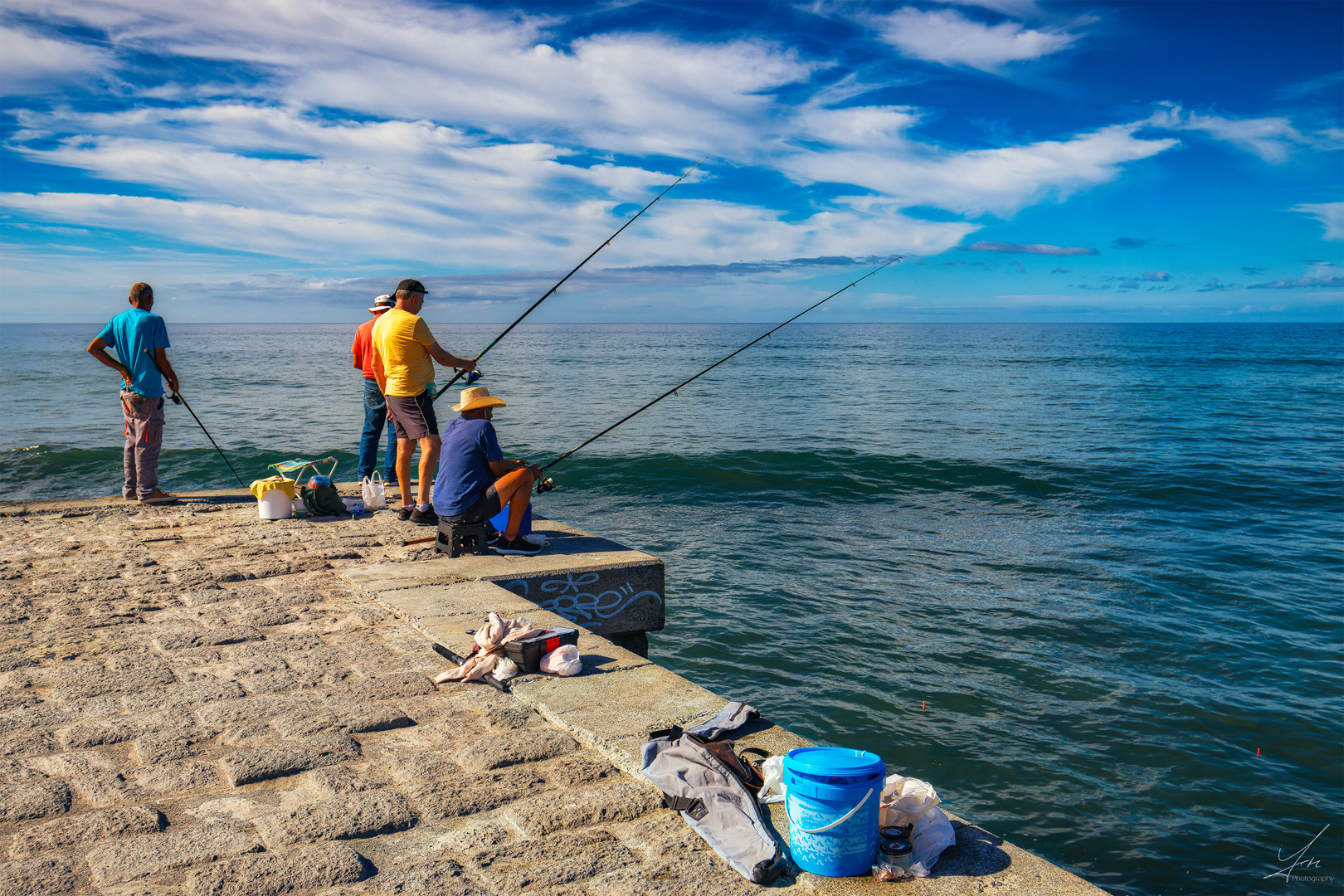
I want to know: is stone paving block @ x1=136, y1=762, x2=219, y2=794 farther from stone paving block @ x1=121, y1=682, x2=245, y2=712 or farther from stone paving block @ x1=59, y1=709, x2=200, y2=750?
stone paving block @ x1=121, y1=682, x2=245, y2=712

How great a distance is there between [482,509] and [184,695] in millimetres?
2492

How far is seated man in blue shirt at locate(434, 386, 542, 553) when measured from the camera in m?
5.72

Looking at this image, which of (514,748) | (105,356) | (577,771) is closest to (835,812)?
(577,771)

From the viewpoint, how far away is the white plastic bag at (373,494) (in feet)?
24.5

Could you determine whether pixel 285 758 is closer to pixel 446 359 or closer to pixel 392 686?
pixel 392 686

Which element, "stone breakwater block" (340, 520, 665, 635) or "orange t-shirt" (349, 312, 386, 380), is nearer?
"stone breakwater block" (340, 520, 665, 635)

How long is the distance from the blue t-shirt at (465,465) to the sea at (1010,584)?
2112 millimetres

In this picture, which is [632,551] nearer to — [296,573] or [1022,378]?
[296,573]

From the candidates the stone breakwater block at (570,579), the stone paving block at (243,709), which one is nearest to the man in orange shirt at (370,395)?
the stone breakwater block at (570,579)

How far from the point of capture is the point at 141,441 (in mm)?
7434

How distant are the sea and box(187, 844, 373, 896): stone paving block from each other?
3.59 metres

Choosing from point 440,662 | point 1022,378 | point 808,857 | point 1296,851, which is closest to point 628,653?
point 440,662

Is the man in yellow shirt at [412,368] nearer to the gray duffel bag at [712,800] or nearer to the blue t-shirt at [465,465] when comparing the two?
the blue t-shirt at [465,465]

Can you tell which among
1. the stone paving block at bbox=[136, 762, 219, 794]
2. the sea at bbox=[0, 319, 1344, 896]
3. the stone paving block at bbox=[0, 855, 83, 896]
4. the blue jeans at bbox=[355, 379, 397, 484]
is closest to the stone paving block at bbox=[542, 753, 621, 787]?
the stone paving block at bbox=[136, 762, 219, 794]
